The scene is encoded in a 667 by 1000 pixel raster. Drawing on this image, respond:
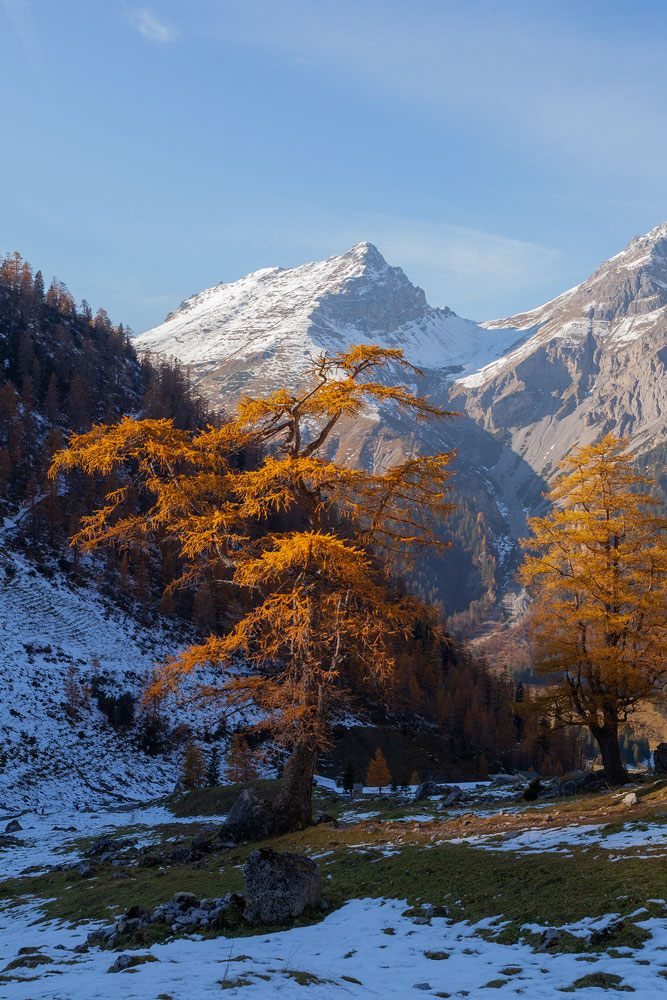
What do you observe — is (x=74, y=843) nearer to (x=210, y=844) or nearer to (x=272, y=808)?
(x=210, y=844)

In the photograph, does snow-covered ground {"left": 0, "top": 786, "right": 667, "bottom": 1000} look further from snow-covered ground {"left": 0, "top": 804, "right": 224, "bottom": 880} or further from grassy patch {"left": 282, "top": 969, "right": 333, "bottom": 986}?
snow-covered ground {"left": 0, "top": 804, "right": 224, "bottom": 880}

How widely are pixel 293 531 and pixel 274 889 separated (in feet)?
27.7

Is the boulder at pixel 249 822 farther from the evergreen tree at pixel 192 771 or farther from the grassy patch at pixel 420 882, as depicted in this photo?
the evergreen tree at pixel 192 771

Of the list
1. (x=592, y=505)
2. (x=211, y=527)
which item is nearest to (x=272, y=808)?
(x=211, y=527)

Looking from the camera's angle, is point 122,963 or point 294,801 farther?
point 294,801

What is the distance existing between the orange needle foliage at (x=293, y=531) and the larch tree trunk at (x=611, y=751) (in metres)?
11.6

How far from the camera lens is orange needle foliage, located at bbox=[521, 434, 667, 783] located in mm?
22812

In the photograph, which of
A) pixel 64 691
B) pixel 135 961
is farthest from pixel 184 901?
pixel 64 691

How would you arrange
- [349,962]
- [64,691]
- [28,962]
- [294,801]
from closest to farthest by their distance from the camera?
1. [349,962]
2. [28,962]
3. [294,801]
4. [64,691]

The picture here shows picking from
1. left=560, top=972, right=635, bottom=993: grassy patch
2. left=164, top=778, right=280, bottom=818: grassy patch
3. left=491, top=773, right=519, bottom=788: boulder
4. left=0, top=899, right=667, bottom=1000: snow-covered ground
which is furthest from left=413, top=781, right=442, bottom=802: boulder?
left=560, top=972, right=635, bottom=993: grassy patch

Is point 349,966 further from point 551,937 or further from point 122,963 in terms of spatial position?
point 122,963

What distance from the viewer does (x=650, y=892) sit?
884cm

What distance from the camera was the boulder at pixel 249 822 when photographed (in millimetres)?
18391

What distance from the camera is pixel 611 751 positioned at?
2409cm
